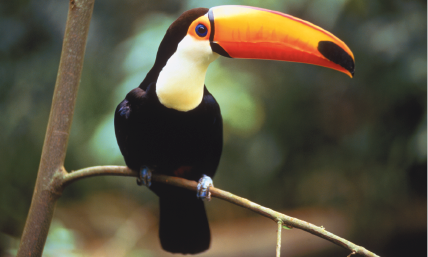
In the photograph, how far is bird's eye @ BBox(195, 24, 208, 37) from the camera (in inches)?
45.4

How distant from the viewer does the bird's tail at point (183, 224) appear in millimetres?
1483

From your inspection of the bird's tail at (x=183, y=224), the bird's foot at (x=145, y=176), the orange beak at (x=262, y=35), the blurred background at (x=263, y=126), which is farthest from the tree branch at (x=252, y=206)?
the blurred background at (x=263, y=126)

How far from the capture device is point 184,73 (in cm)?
118

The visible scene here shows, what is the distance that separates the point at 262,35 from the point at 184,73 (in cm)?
28

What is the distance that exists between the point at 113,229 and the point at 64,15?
2.20 meters

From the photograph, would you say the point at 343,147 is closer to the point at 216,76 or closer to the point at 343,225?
the point at 343,225

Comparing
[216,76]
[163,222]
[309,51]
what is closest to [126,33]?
[216,76]

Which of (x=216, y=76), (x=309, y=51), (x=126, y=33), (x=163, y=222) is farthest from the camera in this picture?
(x=126, y=33)

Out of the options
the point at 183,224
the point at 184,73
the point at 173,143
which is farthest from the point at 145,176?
the point at 184,73

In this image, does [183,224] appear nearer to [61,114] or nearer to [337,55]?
[61,114]

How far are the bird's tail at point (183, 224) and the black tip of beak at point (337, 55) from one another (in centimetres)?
74

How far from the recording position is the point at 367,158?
3320 millimetres

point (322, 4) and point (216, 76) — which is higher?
point (322, 4)

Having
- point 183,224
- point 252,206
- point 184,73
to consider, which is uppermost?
point 184,73
